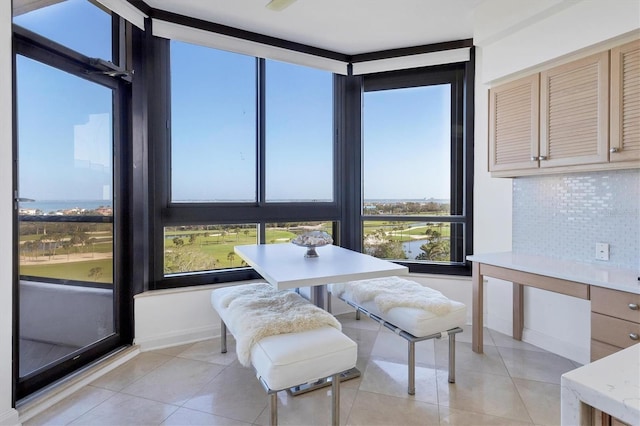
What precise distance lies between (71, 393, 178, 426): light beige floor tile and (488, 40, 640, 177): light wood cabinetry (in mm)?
2824

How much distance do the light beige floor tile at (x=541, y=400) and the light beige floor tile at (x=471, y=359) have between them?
168 millimetres

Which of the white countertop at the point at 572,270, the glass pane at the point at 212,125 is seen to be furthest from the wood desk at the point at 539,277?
the glass pane at the point at 212,125

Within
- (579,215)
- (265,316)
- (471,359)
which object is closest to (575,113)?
(579,215)

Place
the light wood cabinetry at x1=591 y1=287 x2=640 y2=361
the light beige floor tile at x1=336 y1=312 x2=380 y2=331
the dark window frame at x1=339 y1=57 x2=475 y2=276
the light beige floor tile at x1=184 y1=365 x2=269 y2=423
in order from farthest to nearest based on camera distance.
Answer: the dark window frame at x1=339 y1=57 x2=475 y2=276
the light beige floor tile at x1=336 y1=312 x2=380 y2=331
the light beige floor tile at x1=184 y1=365 x2=269 y2=423
the light wood cabinetry at x1=591 y1=287 x2=640 y2=361

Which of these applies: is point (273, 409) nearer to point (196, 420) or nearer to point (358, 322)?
point (196, 420)

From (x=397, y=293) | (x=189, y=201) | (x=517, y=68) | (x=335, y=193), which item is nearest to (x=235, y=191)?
(x=189, y=201)

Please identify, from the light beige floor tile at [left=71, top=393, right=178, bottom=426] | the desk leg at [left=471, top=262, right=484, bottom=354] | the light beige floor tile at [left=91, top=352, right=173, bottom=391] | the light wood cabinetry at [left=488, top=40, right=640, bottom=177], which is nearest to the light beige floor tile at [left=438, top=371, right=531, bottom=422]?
the desk leg at [left=471, top=262, right=484, bottom=354]

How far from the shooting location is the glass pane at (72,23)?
183 cm

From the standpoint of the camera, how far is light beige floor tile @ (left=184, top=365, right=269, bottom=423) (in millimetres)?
1800

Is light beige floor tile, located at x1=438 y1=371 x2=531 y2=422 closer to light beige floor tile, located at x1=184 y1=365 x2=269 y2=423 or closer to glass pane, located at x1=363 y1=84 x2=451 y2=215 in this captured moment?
light beige floor tile, located at x1=184 y1=365 x2=269 y2=423

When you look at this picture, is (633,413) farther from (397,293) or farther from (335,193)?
→ (335,193)

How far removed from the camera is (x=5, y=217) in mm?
1635

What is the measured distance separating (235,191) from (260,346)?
180cm

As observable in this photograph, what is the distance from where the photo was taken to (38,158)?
6.38ft
